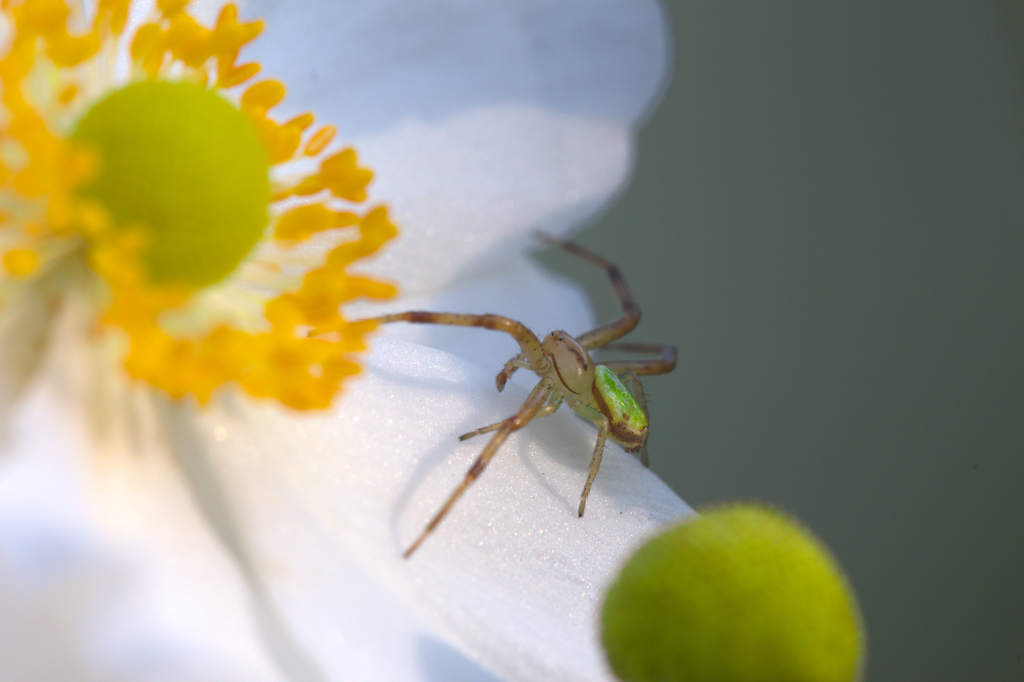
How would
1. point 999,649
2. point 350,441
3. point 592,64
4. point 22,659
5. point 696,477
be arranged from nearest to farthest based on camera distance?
point 22,659, point 350,441, point 592,64, point 999,649, point 696,477

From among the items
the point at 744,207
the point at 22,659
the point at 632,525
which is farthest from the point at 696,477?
the point at 22,659

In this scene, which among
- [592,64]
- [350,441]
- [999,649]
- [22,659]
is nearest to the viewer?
[22,659]

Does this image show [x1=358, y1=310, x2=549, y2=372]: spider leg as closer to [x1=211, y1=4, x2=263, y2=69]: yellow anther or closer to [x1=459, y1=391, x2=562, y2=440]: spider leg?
[x1=459, y1=391, x2=562, y2=440]: spider leg

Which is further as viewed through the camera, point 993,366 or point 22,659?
point 993,366

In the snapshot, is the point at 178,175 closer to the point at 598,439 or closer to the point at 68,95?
the point at 68,95

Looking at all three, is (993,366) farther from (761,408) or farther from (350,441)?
(350,441)

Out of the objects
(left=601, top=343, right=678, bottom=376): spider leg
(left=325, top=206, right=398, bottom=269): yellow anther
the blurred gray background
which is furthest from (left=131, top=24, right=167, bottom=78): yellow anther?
the blurred gray background

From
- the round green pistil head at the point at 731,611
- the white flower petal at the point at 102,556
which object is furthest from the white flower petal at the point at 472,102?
the round green pistil head at the point at 731,611

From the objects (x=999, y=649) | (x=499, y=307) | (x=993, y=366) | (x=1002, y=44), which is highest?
(x=1002, y=44)
